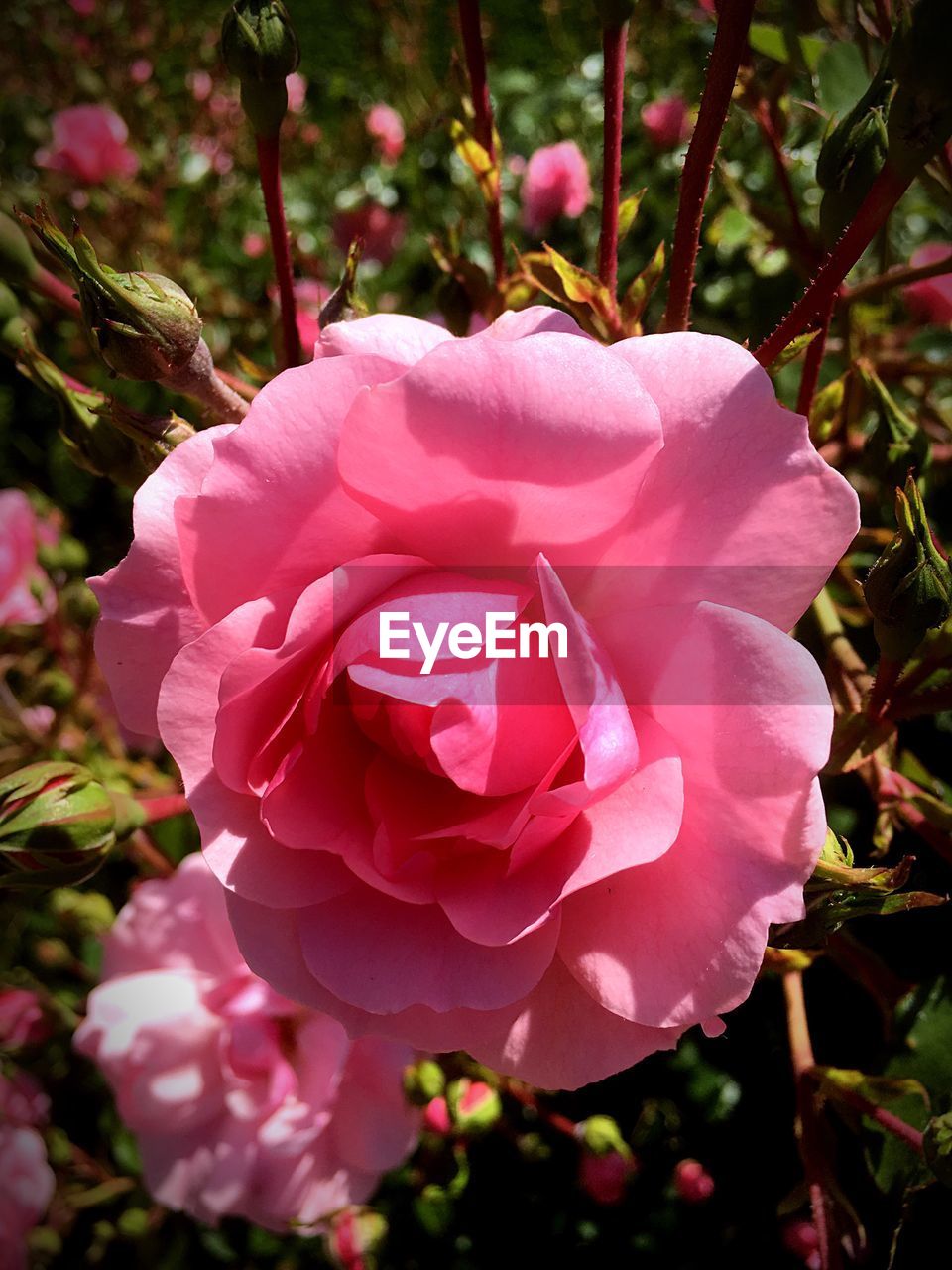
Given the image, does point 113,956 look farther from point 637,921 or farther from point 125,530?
point 125,530

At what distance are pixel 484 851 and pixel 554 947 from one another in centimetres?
5

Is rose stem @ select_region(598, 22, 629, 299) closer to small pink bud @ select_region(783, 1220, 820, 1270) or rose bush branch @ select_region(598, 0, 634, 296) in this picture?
rose bush branch @ select_region(598, 0, 634, 296)

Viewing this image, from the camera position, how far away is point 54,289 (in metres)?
0.65

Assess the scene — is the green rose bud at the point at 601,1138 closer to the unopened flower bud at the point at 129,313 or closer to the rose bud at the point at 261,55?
the unopened flower bud at the point at 129,313

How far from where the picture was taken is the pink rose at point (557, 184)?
1.37 m

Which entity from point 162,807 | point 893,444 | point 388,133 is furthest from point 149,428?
point 388,133

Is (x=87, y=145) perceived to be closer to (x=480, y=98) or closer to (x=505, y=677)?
(x=480, y=98)

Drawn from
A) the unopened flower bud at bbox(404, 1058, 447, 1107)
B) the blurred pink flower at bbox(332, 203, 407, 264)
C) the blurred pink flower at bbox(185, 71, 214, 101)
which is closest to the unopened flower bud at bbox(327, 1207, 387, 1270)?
the unopened flower bud at bbox(404, 1058, 447, 1107)

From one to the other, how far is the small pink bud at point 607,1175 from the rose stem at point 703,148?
738 millimetres

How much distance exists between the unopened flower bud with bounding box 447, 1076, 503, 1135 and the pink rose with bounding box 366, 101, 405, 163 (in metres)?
1.82

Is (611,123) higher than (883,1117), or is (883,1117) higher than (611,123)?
(611,123)

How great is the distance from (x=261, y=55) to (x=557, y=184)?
2.99 feet

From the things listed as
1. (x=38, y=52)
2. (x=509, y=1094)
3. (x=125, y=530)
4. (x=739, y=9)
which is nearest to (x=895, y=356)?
(x=739, y=9)

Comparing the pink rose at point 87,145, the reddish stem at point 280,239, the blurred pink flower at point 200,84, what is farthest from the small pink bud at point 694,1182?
the blurred pink flower at point 200,84
